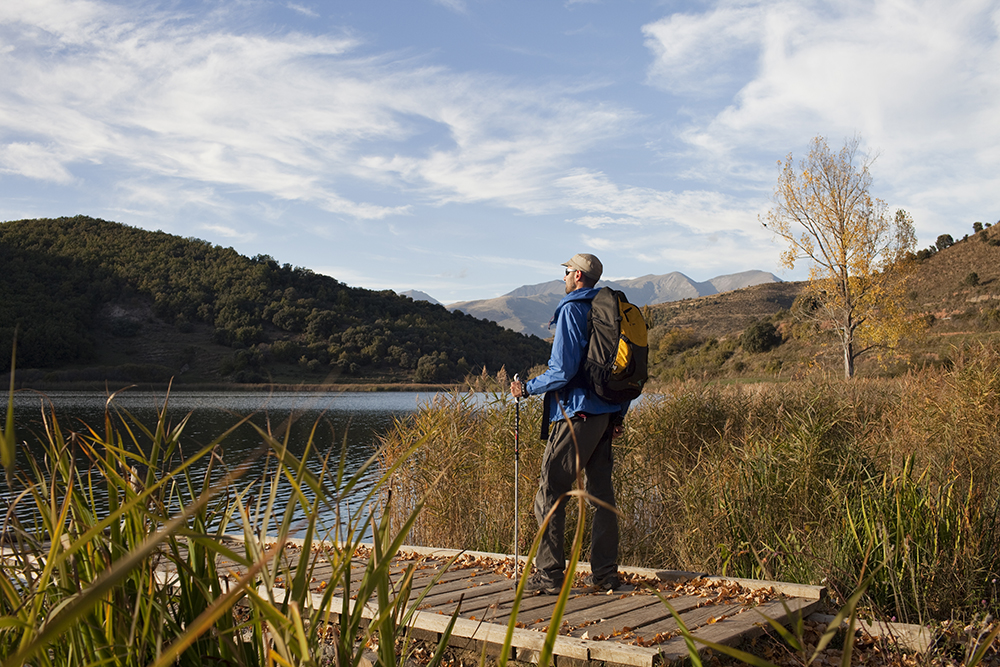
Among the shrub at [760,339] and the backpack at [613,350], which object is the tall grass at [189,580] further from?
the shrub at [760,339]

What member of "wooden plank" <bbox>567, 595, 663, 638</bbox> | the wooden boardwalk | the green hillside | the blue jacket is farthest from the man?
the green hillside

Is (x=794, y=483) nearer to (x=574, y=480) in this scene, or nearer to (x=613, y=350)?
(x=574, y=480)

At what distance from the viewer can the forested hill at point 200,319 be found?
52.6 meters

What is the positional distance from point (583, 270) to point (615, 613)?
2.13 meters

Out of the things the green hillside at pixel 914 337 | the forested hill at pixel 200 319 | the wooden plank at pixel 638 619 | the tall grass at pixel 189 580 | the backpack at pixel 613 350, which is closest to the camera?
the tall grass at pixel 189 580

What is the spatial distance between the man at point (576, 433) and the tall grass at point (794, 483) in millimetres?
1134

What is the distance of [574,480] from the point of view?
452cm

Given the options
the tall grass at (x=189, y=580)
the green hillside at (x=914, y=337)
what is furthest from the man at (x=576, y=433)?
the green hillside at (x=914, y=337)

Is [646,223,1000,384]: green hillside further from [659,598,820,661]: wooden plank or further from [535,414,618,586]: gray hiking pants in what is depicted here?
[659,598,820,661]: wooden plank

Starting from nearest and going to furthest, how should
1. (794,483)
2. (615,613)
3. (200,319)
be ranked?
A: 1. (615,613)
2. (794,483)
3. (200,319)

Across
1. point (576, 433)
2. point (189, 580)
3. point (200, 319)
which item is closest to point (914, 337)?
point (576, 433)

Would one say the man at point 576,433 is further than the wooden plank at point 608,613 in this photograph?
Yes

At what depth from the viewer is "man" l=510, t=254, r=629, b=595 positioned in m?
4.43

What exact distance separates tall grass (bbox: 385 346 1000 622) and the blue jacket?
118cm
